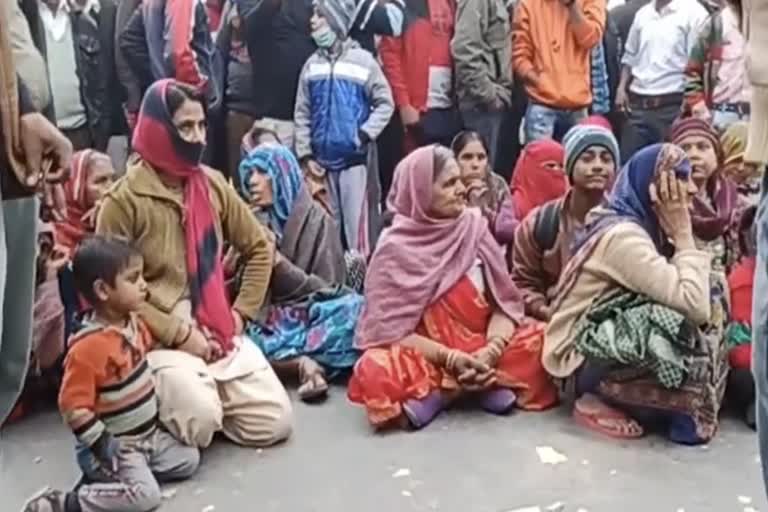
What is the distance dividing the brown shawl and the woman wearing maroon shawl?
7.38 ft

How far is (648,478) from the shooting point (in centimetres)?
347

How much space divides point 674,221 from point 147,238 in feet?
5.06

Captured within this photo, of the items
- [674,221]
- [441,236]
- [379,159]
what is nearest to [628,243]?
[674,221]

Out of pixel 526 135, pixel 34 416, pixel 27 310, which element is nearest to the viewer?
pixel 27 310

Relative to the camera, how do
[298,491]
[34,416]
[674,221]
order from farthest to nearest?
1. [34,416]
2. [674,221]
3. [298,491]

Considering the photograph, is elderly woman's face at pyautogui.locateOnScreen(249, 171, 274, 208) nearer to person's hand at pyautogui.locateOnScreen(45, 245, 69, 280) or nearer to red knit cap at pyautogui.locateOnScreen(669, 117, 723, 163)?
person's hand at pyautogui.locateOnScreen(45, 245, 69, 280)

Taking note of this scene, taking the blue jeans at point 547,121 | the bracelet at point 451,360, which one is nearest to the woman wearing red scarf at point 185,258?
the bracelet at point 451,360

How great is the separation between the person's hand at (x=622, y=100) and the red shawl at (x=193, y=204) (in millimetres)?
3150

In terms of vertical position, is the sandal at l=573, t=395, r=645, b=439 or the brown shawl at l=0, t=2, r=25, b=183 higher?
the brown shawl at l=0, t=2, r=25, b=183

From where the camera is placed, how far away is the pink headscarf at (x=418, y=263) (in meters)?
4.01

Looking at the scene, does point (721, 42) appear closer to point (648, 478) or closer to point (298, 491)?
point (648, 478)

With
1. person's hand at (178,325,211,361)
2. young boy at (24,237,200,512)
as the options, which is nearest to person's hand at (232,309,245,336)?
person's hand at (178,325,211,361)

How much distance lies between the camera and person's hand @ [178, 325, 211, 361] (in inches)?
146

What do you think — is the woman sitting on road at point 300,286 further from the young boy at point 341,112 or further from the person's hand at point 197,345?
the young boy at point 341,112
